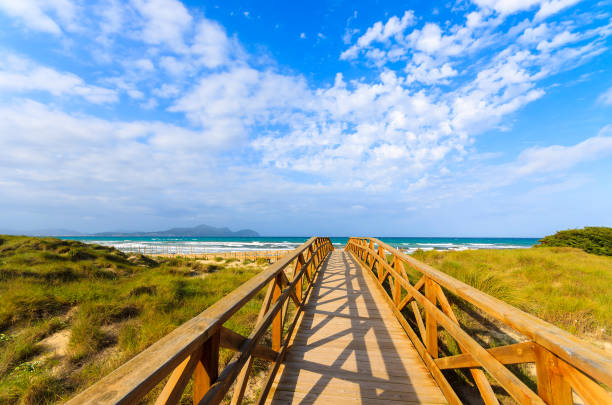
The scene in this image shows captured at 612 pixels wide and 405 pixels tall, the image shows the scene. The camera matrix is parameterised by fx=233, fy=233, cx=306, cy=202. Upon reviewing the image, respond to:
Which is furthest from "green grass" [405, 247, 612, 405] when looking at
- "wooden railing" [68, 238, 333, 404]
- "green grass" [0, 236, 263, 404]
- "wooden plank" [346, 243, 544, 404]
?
"green grass" [0, 236, 263, 404]

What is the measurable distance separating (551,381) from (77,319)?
697 cm

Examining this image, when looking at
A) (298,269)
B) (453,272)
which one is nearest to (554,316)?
(453,272)

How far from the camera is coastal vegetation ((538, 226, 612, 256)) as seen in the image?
14.1 m

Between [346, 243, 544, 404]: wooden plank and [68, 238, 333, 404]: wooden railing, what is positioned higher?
[68, 238, 333, 404]: wooden railing

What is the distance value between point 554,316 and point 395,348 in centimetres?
391

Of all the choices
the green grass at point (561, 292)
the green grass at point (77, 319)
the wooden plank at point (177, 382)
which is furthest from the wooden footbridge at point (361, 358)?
the green grass at point (77, 319)

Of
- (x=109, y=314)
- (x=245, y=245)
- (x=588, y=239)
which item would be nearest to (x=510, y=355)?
(x=109, y=314)

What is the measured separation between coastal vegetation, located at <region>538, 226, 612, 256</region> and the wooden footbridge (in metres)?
17.4

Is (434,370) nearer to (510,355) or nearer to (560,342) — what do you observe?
(510,355)

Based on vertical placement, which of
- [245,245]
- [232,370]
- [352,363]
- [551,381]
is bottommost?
[245,245]

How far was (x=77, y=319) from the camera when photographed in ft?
15.3

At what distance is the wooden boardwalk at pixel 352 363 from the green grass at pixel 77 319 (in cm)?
135

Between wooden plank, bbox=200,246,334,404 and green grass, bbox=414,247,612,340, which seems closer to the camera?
wooden plank, bbox=200,246,334,404

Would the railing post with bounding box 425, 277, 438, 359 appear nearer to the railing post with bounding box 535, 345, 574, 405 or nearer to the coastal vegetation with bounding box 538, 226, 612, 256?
the railing post with bounding box 535, 345, 574, 405
